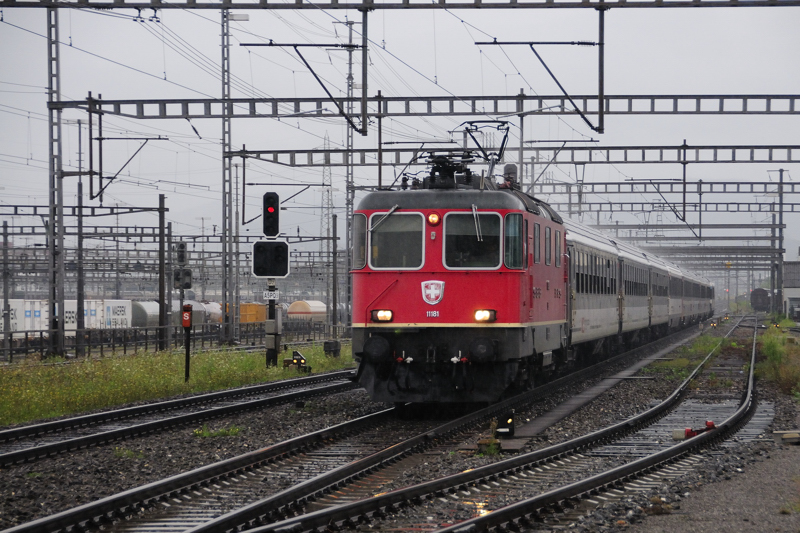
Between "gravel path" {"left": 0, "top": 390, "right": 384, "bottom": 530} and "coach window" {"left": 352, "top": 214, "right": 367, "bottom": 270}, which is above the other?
"coach window" {"left": 352, "top": 214, "right": 367, "bottom": 270}

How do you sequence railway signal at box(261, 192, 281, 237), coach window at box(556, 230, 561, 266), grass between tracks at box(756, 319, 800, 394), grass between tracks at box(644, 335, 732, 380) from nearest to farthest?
coach window at box(556, 230, 561, 266) → grass between tracks at box(756, 319, 800, 394) → railway signal at box(261, 192, 281, 237) → grass between tracks at box(644, 335, 732, 380)

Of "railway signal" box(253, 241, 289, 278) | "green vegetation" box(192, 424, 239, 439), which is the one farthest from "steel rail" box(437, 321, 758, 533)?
"railway signal" box(253, 241, 289, 278)

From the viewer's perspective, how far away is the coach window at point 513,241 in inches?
541

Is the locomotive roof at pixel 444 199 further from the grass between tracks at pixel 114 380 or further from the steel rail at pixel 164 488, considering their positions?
the grass between tracks at pixel 114 380

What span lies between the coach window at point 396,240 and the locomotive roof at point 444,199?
174 mm

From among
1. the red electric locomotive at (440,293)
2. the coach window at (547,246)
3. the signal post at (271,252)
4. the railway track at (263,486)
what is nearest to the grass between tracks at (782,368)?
the coach window at (547,246)

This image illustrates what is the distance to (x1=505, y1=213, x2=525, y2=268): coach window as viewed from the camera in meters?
13.7

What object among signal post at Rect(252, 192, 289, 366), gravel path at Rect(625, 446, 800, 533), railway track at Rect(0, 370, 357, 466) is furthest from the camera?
signal post at Rect(252, 192, 289, 366)

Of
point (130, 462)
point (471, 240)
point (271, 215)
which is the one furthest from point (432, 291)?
point (271, 215)

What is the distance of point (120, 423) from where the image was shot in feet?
46.7

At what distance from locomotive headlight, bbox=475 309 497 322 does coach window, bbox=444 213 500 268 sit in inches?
25.5

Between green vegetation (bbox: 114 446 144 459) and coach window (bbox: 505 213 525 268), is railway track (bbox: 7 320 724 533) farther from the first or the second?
coach window (bbox: 505 213 525 268)

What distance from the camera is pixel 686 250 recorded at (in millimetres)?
76375

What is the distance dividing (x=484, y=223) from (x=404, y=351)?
2155 millimetres
